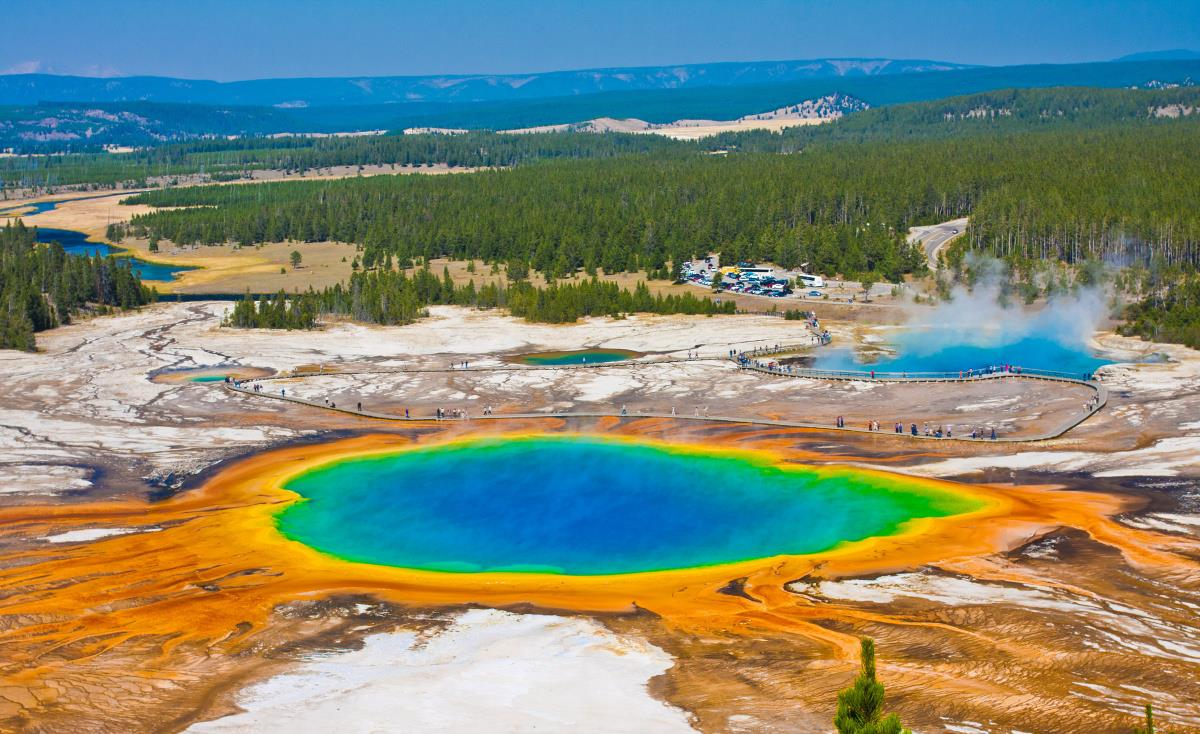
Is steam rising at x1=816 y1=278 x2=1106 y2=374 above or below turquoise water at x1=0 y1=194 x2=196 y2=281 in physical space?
below

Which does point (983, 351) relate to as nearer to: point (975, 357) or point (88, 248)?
point (975, 357)

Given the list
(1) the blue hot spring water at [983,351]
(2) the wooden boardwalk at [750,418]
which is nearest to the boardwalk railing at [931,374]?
(2) the wooden boardwalk at [750,418]

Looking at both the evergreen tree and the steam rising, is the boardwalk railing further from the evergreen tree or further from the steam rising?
the evergreen tree

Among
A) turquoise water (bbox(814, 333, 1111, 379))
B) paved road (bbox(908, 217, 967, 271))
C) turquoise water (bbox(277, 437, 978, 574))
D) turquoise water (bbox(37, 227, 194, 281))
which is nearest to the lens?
turquoise water (bbox(277, 437, 978, 574))

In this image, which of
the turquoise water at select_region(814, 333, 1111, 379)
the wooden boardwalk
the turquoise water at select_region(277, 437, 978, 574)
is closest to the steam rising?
the turquoise water at select_region(814, 333, 1111, 379)

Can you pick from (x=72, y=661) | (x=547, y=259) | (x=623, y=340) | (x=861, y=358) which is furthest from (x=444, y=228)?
(x=72, y=661)

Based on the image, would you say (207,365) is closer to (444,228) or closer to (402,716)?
(402,716)

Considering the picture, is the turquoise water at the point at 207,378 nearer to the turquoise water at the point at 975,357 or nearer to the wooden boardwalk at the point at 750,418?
the wooden boardwalk at the point at 750,418
